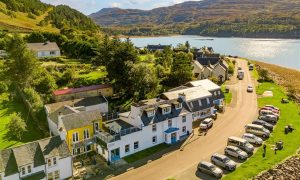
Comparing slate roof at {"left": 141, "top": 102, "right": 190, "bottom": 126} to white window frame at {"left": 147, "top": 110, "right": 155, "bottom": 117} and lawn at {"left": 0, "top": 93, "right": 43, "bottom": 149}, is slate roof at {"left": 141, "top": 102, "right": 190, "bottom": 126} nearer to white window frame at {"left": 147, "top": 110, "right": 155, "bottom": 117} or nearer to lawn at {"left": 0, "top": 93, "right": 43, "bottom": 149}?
white window frame at {"left": 147, "top": 110, "right": 155, "bottom": 117}

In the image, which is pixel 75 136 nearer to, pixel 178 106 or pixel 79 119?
pixel 79 119

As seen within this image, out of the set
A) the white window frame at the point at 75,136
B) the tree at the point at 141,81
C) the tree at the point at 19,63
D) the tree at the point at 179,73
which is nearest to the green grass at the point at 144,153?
the white window frame at the point at 75,136

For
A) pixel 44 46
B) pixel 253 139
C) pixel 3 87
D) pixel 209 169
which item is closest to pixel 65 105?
pixel 3 87

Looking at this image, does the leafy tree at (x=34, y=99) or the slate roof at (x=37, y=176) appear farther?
the leafy tree at (x=34, y=99)

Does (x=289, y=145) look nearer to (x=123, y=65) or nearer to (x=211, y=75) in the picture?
(x=123, y=65)

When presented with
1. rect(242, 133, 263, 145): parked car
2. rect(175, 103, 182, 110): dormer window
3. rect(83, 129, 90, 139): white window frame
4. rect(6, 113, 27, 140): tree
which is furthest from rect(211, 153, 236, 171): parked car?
rect(6, 113, 27, 140): tree

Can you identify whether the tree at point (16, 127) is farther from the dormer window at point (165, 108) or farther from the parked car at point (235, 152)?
the parked car at point (235, 152)

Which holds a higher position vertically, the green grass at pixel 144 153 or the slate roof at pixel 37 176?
the slate roof at pixel 37 176
